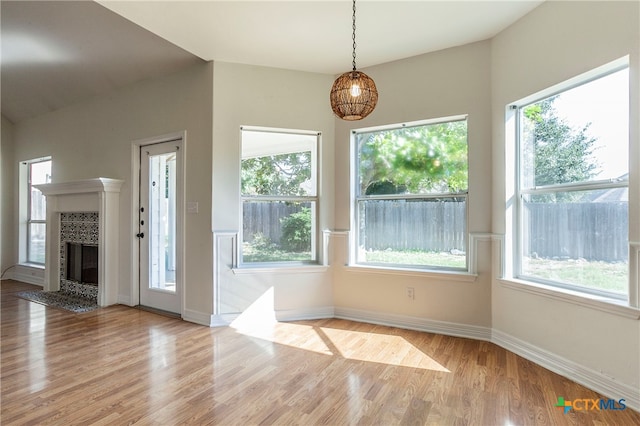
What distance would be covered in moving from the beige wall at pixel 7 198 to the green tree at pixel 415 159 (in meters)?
6.25

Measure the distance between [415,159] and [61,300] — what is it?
480cm

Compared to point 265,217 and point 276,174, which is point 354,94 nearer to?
point 276,174

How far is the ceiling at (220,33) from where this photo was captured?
267 centimetres

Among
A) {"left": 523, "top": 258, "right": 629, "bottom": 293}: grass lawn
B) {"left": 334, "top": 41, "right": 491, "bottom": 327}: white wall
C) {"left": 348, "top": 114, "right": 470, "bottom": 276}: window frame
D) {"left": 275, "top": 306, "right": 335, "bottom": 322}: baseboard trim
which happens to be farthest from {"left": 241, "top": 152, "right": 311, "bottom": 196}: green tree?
{"left": 523, "top": 258, "right": 629, "bottom": 293}: grass lawn

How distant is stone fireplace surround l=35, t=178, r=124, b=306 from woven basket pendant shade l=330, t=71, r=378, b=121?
3.43 m

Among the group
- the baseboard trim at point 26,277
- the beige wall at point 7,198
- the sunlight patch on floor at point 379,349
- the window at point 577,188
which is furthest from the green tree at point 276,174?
the beige wall at point 7,198

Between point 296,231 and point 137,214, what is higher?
point 137,214

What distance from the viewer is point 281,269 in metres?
3.72

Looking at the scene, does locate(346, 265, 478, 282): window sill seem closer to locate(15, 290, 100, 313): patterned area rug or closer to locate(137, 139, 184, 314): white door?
locate(137, 139, 184, 314): white door

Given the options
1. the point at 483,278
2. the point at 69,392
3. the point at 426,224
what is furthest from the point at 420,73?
the point at 69,392

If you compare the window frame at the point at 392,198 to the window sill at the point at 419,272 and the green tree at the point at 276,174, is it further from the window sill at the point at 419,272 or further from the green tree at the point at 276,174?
the green tree at the point at 276,174

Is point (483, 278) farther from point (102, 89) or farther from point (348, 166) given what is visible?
point (102, 89)

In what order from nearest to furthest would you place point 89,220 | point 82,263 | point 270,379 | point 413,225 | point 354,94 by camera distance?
point 354,94
point 270,379
point 413,225
point 89,220
point 82,263

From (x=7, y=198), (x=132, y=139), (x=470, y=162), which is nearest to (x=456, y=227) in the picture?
(x=470, y=162)
